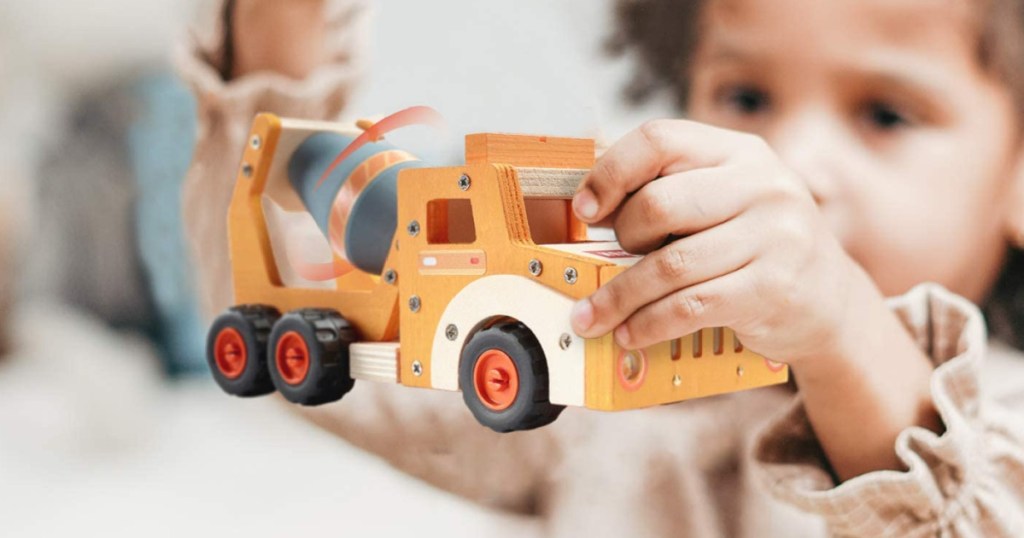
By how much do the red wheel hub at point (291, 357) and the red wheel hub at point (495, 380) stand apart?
11cm

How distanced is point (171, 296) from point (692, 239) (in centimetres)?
84

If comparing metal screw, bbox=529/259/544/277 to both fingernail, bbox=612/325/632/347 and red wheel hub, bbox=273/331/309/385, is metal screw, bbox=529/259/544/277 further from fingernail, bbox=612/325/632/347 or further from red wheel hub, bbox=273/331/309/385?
red wheel hub, bbox=273/331/309/385

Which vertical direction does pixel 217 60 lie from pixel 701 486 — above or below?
above

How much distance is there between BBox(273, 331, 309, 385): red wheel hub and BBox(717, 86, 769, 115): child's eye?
1.88 ft

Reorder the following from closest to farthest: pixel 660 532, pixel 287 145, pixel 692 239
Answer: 1. pixel 692 239
2. pixel 287 145
3. pixel 660 532

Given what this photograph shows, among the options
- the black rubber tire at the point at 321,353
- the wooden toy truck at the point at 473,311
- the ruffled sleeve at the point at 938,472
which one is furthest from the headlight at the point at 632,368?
the ruffled sleeve at the point at 938,472

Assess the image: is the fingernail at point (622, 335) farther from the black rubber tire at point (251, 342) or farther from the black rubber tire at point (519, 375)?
the black rubber tire at point (251, 342)

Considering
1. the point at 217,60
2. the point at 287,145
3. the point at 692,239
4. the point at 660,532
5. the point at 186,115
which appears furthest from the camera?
the point at 186,115

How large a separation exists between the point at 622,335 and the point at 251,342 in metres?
0.21

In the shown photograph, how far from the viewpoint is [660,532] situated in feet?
3.14

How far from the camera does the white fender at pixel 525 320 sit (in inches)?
15.2

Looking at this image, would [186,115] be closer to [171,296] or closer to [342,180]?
[171,296]

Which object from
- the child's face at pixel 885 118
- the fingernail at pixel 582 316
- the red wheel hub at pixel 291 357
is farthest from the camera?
the child's face at pixel 885 118

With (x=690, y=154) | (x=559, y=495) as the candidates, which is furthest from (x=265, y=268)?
(x=559, y=495)
